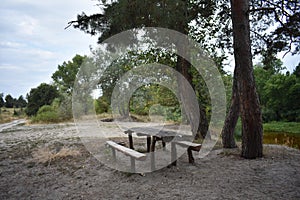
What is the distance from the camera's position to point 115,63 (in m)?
15.0

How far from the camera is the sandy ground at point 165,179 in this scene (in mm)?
2836

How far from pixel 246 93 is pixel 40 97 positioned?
23649mm

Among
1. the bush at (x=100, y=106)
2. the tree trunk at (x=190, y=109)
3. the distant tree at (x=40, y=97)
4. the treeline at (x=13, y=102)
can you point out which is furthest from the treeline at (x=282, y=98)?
the treeline at (x=13, y=102)

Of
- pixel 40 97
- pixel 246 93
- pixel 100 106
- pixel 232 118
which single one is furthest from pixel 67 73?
pixel 246 93

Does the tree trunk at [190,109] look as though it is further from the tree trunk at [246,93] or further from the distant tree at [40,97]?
the distant tree at [40,97]

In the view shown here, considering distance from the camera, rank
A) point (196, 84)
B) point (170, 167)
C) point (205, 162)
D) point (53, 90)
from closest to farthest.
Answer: point (170, 167) < point (205, 162) < point (196, 84) < point (53, 90)

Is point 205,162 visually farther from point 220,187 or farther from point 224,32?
point 224,32

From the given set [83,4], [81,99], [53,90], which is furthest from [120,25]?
[53,90]

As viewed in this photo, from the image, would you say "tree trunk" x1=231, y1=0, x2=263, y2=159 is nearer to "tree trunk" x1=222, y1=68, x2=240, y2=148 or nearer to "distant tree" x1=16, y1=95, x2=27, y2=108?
"tree trunk" x1=222, y1=68, x2=240, y2=148

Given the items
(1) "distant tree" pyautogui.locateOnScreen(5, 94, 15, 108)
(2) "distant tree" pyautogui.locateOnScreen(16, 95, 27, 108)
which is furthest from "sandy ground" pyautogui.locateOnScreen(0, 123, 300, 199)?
(2) "distant tree" pyautogui.locateOnScreen(16, 95, 27, 108)

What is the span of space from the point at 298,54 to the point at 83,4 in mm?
5852

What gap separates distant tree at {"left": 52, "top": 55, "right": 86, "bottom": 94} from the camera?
25.5m

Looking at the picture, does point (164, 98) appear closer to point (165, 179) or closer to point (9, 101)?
point (165, 179)

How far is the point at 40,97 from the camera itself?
2348cm
